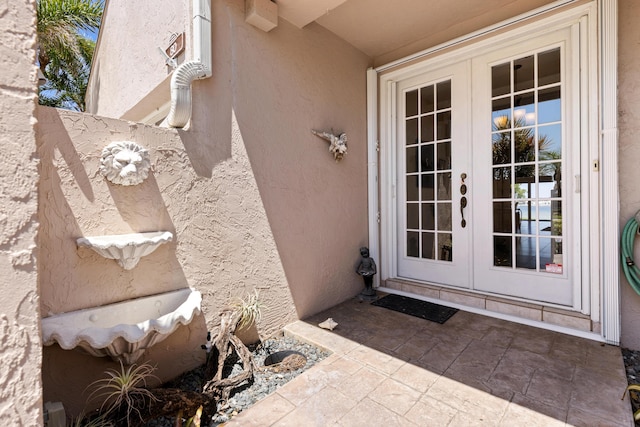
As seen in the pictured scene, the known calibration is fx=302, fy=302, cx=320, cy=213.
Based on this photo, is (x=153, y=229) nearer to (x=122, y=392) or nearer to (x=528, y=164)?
(x=122, y=392)

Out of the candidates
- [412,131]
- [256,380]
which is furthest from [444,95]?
[256,380]

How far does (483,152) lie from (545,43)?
117 cm

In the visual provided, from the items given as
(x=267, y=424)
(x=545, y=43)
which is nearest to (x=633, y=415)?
(x=267, y=424)

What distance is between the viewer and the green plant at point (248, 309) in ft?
8.46

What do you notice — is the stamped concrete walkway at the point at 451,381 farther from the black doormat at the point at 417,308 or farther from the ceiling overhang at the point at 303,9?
the ceiling overhang at the point at 303,9

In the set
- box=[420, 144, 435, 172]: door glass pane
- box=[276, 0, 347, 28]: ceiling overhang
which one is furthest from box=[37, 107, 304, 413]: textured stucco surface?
box=[420, 144, 435, 172]: door glass pane

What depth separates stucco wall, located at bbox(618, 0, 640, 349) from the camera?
2549 mm

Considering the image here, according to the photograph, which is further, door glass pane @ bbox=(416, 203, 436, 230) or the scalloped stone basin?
door glass pane @ bbox=(416, 203, 436, 230)

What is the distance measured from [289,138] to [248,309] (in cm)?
170

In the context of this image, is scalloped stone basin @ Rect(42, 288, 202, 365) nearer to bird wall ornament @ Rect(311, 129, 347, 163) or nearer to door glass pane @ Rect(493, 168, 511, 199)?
bird wall ornament @ Rect(311, 129, 347, 163)

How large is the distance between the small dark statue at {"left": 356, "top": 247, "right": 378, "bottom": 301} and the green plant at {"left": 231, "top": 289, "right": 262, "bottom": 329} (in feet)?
4.90

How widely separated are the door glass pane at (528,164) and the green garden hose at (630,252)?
0.51 meters

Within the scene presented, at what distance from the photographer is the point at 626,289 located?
261cm

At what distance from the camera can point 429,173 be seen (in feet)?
12.6
